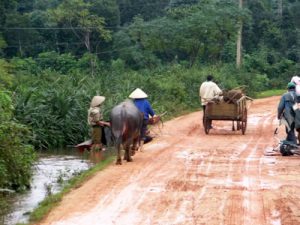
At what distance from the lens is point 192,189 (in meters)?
12.4

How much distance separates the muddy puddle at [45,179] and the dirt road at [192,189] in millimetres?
764

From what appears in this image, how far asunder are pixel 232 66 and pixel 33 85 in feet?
67.9

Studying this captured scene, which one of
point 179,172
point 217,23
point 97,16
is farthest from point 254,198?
point 97,16

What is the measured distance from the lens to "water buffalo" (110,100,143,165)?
606 inches

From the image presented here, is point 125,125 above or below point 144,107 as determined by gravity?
below

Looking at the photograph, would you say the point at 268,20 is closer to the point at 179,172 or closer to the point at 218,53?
the point at 218,53

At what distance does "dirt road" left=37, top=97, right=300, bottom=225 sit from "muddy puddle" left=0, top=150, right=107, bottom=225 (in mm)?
764

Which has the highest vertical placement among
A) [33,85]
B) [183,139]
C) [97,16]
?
[97,16]

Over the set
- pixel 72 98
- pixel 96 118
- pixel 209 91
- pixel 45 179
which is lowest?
pixel 45 179

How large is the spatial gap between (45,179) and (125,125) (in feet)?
7.02

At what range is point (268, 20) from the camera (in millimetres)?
55844

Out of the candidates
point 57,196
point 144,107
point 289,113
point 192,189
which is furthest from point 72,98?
point 192,189

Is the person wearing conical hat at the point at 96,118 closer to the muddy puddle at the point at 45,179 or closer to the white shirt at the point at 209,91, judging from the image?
the muddy puddle at the point at 45,179

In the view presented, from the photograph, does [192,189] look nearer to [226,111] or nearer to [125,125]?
[125,125]
